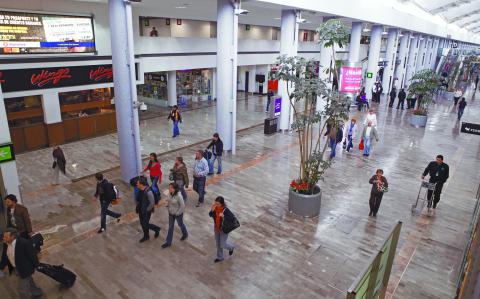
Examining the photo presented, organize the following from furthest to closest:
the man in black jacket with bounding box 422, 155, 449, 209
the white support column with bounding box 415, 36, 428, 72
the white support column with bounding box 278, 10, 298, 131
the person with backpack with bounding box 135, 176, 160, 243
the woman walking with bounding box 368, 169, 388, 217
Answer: the white support column with bounding box 415, 36, 428, 72, the white support column with bounding box 278, 10, 298, 131, the man in black jacket with bounding box 422, 155, 449, 209, the woman walking with bounding box 368, 169, 388, 217, the person with backpack with bounding box 135, 176, 160, 243

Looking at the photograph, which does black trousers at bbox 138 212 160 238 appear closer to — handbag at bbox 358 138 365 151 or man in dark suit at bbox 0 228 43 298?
man in dark suit at bbox 0 228 43 298

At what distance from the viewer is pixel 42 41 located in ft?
39.6

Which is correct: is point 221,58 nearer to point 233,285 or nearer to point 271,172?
point 271,172

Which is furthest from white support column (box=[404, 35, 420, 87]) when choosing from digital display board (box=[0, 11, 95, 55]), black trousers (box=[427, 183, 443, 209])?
digital display board (box=[0, 11, 95, 55])

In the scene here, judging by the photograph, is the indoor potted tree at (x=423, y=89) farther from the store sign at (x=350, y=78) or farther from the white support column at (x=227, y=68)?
the white support column at (x=227, y=68)

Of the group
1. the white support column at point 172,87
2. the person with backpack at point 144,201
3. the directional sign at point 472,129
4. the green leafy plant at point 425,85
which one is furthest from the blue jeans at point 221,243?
the white support column at point 172,87

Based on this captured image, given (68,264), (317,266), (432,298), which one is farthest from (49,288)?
(432,298)

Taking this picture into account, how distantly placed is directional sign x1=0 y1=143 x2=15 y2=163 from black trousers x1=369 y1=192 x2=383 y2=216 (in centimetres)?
795

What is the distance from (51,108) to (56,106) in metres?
0.21

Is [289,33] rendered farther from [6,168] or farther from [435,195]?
[6,168]

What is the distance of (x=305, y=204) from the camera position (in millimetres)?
8094

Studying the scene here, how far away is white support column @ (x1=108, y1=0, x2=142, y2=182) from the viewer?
859 cm

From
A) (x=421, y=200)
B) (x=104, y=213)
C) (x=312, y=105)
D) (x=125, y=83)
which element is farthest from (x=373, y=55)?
(x=104, y=213)

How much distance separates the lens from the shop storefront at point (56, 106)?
11.9 m
